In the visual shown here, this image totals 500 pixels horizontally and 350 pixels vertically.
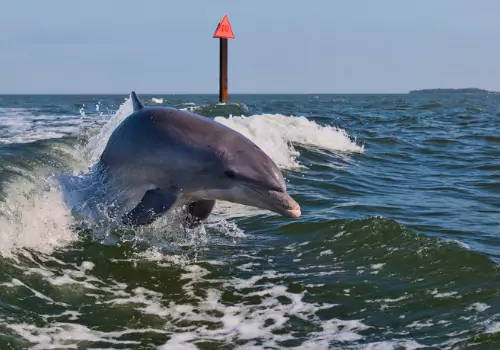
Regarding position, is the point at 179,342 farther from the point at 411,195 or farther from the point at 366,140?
the point at 366,140

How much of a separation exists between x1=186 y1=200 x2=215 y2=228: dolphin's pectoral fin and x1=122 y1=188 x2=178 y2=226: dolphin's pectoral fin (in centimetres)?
53

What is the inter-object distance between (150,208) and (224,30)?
71.5ft

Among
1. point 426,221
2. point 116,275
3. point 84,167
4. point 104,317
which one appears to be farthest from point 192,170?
point 84,167

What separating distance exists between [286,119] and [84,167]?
1087 centimetres

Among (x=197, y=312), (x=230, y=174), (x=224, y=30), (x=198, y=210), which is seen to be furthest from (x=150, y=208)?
(x=224, y=30)

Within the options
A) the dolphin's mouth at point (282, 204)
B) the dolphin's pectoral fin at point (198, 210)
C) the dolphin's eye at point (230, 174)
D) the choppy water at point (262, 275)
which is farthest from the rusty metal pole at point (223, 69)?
the dolphin's mouth at point (282, 204)

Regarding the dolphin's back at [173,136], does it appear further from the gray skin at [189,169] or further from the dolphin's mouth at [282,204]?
the dolphin's mouth at [282,204]

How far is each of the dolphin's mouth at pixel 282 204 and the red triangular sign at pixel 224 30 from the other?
71.8ft

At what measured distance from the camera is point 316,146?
770 inches

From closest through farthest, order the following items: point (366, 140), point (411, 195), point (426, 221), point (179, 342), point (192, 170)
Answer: point (179, 342)
point (192, 170)
point (426, 221)
point (411, 195)
point (366, 140)

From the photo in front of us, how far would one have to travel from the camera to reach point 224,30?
27750 mm

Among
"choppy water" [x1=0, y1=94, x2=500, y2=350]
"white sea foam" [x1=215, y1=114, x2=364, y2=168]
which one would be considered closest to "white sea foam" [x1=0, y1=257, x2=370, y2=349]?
"choppy water" [x1=0, y1=94, x2=500, y2=350]

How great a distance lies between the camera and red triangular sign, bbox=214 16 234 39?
2758 centimetres

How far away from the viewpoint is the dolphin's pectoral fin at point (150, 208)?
6977 millimetres
